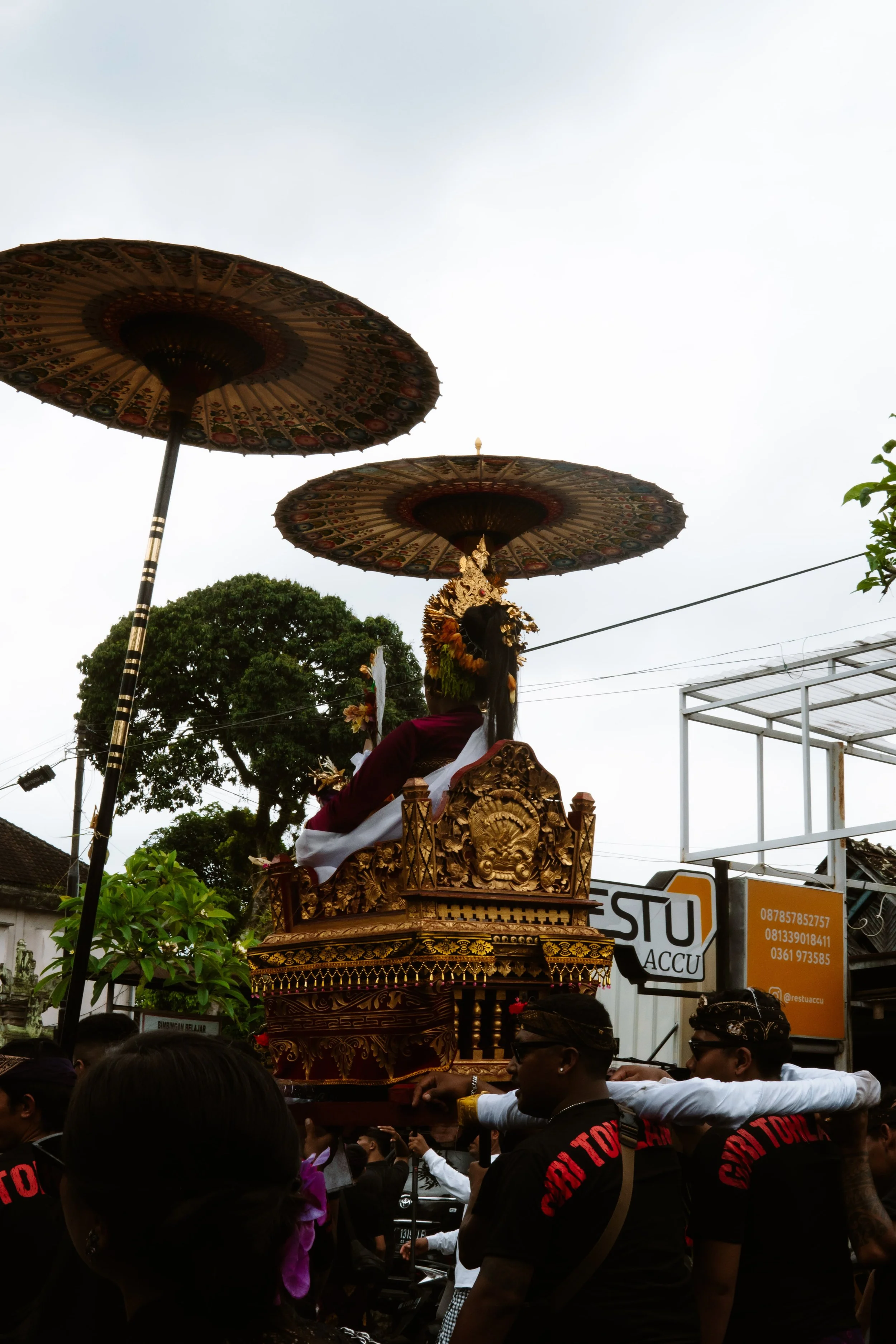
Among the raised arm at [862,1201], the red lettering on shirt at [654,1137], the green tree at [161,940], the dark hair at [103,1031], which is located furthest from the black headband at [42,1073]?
the green tree at [161,940]

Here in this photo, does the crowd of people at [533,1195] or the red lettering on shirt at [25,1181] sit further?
the red lettering on shirt at [25,1181]

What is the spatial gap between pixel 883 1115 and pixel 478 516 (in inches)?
138

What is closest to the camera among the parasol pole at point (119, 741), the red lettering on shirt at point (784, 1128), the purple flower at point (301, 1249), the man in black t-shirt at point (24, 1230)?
the purple flower at point (301, 1249)

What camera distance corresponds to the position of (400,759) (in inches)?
236

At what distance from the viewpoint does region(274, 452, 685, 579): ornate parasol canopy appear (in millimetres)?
6441

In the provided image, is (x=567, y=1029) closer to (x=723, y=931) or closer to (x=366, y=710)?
(x=366, y=710)

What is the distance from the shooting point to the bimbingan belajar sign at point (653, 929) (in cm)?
1014

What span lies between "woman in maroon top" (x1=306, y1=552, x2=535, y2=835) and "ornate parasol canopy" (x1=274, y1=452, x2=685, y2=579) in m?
0.56

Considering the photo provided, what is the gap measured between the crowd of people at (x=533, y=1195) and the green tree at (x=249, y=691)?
1823 cm

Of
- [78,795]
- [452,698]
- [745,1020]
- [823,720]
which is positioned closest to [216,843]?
[78,795]

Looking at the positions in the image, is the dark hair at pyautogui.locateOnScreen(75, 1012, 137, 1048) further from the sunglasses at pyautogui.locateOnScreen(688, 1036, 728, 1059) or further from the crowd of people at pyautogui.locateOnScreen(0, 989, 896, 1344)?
the sunglasses at pyautogui.locateOnScreen(688, 1036, 728, 1059)

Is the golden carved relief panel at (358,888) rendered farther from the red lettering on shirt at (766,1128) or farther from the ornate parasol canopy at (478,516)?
the red lettering on shirt at (766,1128)

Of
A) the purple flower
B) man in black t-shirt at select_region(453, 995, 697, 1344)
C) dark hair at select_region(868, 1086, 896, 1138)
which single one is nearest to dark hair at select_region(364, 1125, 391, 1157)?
dark hair at select_region(868, 1086, 896, 1138)

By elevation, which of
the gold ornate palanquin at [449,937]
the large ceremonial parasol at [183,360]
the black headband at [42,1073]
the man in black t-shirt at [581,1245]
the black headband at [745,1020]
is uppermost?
the large ceremonial parasol at [183,360]
